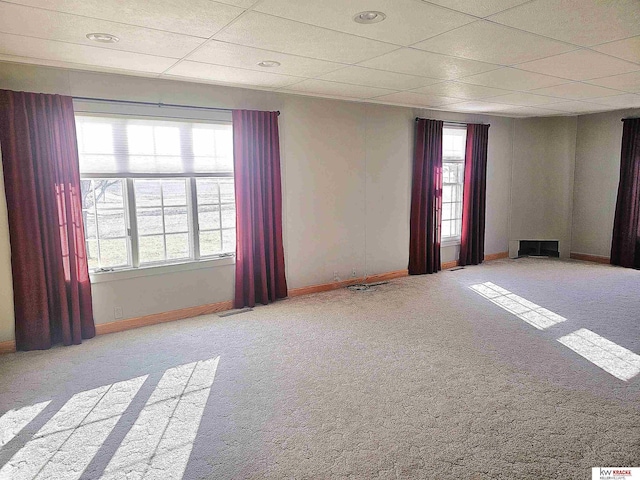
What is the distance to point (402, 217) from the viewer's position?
656 centimetres

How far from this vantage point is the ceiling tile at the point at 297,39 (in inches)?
108

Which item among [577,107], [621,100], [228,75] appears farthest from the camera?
[577,107]

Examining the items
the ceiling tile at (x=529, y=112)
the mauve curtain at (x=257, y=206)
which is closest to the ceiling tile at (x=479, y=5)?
the mauve curtain at (x=257, y=206)

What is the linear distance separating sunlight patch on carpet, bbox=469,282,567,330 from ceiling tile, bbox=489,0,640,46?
2736 mm

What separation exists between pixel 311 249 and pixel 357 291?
2.73 ft

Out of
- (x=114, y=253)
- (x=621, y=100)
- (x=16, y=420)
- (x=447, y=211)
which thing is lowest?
(x=16, y=420)

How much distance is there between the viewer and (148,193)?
179 inches

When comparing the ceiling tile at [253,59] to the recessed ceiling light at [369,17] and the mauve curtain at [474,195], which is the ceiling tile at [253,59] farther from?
the mauve curtain at [474,195]

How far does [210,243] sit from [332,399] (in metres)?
2.61

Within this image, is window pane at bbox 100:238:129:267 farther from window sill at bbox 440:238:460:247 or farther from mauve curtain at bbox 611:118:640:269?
mauve curtain at bbox 611:118:640:269

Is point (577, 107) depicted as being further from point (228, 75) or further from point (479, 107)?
point (228, 75)

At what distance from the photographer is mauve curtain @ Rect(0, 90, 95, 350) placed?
3.77 metres

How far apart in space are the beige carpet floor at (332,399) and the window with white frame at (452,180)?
2600 millimetres

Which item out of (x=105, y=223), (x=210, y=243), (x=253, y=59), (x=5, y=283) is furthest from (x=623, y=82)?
(x=5, y=283)
